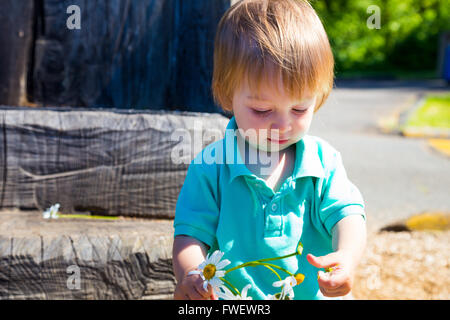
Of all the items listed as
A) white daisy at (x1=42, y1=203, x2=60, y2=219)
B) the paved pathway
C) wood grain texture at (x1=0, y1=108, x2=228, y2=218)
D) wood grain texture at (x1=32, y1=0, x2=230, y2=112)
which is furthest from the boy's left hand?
wood grain texture at (x1=32, y1=0, x2=230, y2=112)

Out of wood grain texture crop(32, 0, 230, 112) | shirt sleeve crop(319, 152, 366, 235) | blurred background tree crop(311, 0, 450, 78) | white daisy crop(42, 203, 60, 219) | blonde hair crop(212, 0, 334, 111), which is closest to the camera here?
blonde hair crop(212, 0, 334, 111)

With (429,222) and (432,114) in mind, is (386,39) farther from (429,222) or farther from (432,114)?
(429,222)

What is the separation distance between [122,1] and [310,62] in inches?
52.7

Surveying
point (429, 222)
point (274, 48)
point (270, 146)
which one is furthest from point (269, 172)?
point (429, 222)

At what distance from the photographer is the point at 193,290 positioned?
1385 millimetres

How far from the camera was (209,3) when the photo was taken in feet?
7.83

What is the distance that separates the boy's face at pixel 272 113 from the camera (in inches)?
58.0

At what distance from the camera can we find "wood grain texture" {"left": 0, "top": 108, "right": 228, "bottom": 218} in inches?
81.5

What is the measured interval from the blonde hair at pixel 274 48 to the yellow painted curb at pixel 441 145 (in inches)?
192

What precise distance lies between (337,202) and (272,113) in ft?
1.01

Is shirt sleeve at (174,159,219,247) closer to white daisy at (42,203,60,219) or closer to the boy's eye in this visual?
the boy's eye

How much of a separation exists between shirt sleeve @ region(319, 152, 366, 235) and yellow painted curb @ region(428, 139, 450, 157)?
186 inches
